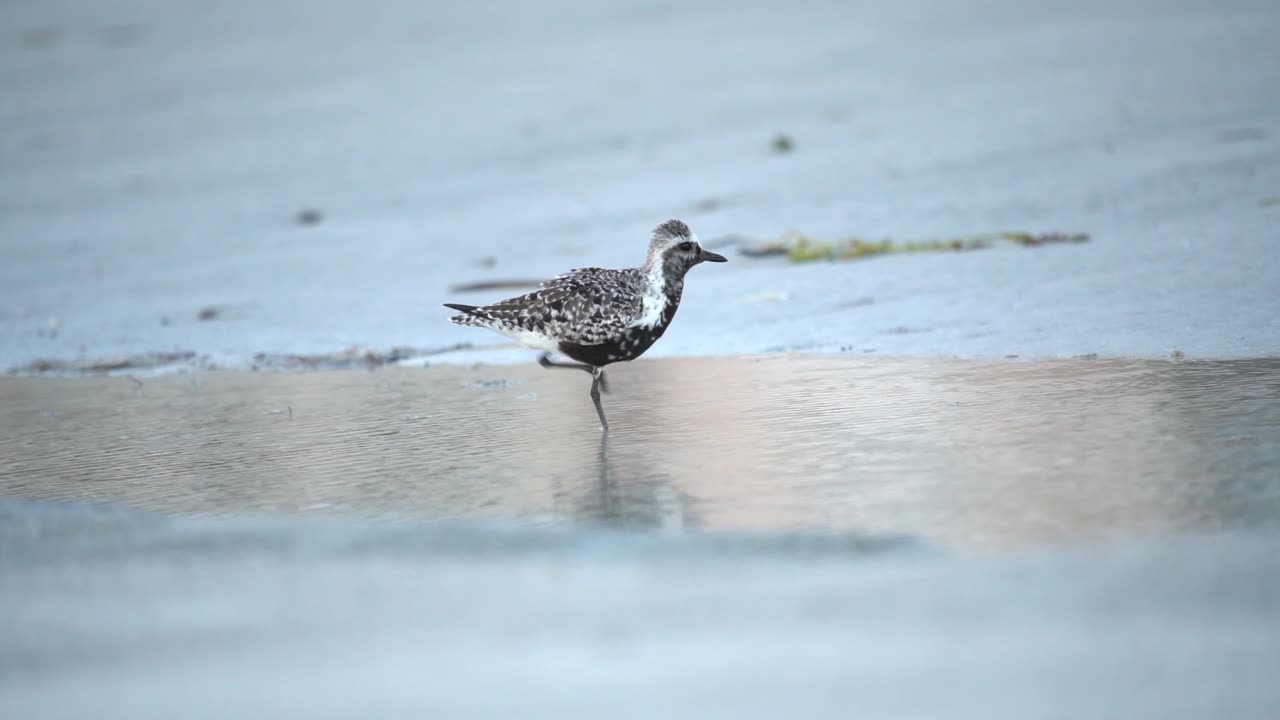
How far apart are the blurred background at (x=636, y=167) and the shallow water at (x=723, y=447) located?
70cm

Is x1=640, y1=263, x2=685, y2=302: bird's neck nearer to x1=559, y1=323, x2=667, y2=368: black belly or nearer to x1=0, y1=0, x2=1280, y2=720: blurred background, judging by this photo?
x1=559, y1=323, x2=667, y2=368: black belly

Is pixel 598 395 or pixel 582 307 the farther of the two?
pixel 582 307

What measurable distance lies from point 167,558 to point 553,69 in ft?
31.2

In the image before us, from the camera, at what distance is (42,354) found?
935 centimetres

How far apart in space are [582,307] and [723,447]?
1620mm

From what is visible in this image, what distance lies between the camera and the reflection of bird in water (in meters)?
4.91

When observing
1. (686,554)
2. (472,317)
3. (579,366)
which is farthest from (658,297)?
(686,554)

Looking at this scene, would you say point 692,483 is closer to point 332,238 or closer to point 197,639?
point 197,639

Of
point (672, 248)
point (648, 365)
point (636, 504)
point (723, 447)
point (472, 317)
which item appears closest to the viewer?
point (636, 504)

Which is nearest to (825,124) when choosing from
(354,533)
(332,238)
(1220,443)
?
(332,238)

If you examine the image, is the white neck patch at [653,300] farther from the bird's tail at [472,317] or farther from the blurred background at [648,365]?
the bird's tail at [472,317]

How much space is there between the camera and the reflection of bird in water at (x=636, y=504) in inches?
193

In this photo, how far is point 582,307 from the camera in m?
7.34

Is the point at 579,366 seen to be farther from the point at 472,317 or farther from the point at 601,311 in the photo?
the point at 472,317
